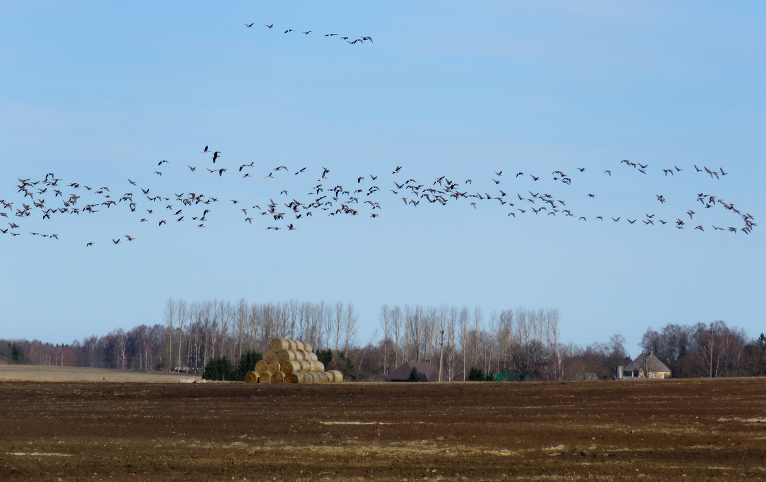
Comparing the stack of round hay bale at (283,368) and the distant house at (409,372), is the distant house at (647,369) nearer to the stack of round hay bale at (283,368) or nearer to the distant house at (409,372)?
the distant house at (409,372)

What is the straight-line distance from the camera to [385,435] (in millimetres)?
28266

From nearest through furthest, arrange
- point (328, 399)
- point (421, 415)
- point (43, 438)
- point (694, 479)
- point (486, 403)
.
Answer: point (694, 479)
point (43, 438)
point (421, 415)
point (486, 403)
point (328, 399)

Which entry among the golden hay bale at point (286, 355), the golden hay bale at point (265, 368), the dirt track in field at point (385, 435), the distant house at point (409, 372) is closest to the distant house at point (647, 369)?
the distant house at point (409, 372)

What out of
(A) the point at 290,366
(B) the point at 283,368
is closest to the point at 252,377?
(B) the point at 283,368

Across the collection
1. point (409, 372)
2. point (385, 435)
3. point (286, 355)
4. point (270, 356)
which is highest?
point (286, 355)

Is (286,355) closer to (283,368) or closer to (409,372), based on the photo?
(283,368)

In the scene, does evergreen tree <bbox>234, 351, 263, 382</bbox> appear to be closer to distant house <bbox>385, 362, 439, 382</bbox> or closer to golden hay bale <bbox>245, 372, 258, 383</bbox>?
distant house <bbox>385, 362, 439, 382</bbox>

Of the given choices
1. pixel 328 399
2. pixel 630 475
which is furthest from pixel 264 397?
pixel 630 475

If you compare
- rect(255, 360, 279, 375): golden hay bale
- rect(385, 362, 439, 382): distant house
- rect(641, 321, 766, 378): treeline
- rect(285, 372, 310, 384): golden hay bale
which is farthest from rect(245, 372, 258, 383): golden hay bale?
rect(641, 321, 766, 378): treeline

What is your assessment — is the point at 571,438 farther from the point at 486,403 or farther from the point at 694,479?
the point at 486,403

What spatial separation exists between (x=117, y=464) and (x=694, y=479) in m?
13.9

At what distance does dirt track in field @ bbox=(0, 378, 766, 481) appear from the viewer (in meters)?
21.6

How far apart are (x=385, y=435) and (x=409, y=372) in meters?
82.0

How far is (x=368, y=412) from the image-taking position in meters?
36.1
